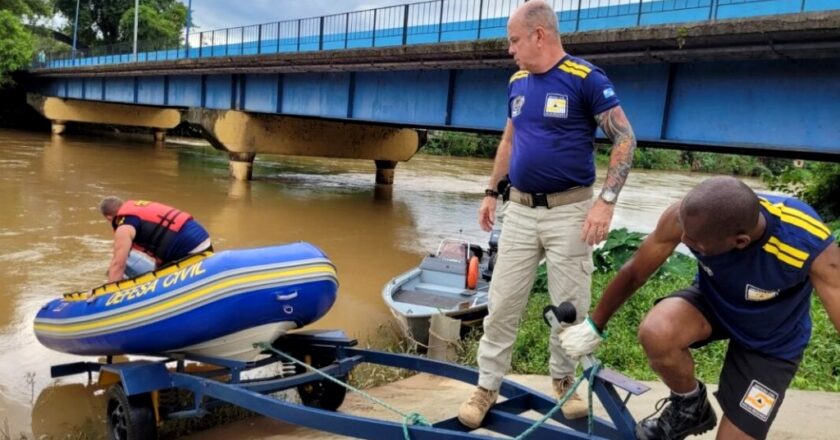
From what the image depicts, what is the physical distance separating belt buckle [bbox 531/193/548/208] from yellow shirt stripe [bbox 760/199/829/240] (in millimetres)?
1079

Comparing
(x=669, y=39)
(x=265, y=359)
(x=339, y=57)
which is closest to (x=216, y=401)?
(x=265, y=359)

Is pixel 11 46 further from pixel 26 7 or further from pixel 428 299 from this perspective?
pixel 428 299

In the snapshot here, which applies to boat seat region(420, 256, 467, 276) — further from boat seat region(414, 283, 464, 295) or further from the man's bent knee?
the man's bent knee

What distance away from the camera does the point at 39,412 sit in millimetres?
5020

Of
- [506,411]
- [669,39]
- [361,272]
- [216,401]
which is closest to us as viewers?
[506,411]

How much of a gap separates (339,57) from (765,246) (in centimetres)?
1349

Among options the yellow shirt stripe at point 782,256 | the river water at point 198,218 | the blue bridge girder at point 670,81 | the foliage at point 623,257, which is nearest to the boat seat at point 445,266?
the river water at point 198,218

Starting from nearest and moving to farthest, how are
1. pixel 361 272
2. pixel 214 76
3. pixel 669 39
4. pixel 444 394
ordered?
pixel 444 394 < pixel 669 39 < pixel 361 272 < pixel 214 76

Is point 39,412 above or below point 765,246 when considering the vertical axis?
below

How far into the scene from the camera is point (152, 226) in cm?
530

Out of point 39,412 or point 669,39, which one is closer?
point 39,412

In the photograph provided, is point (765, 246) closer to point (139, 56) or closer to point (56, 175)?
point (56, 175)

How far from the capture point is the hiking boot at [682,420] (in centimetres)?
277

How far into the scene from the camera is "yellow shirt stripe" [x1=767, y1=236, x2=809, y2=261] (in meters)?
2.35
